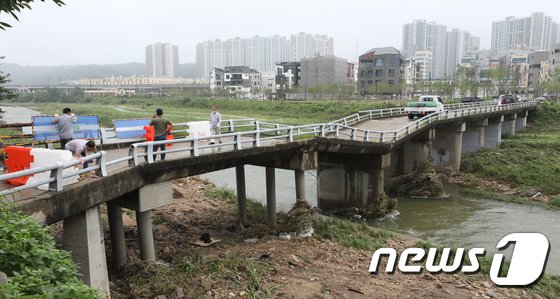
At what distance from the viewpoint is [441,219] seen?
23.9 meters

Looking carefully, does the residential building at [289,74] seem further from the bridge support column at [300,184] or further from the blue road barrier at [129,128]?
the blue road barrier at [129,128]

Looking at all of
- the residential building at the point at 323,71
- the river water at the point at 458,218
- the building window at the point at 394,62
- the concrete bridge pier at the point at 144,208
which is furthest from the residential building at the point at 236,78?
the concrete bridge pier at the point at 144,208

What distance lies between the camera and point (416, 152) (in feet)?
110

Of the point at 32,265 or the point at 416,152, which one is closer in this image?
the point at 32,265

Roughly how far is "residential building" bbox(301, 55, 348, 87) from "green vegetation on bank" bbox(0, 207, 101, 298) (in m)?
115

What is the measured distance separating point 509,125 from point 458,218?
36759 mm

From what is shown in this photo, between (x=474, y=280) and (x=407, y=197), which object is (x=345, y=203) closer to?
(x=407, y=197)

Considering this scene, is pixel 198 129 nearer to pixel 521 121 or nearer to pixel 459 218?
pixel 459 218

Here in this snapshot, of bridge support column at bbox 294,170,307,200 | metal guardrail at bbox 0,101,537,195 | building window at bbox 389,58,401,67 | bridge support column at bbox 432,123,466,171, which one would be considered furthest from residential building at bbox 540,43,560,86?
bridge support column at bbox 294,170,307,200

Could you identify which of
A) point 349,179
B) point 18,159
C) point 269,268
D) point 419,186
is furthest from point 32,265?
point 419,186

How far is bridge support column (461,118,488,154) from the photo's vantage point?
43.5 metres

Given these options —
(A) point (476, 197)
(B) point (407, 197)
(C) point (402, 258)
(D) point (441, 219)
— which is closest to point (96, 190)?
(C) point (402, 258)

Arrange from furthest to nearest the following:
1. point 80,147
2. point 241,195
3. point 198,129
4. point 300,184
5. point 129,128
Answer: point 300,184, point 241,195, point 198,129, point 129,128, point 80,147

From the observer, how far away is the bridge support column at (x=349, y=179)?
24.5 metres
